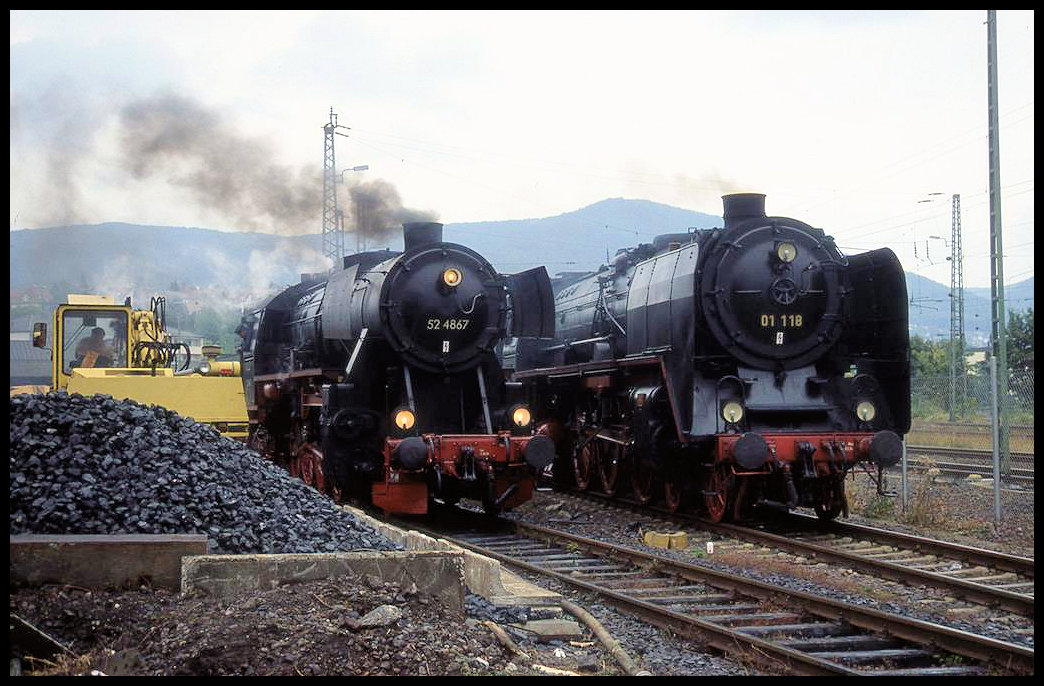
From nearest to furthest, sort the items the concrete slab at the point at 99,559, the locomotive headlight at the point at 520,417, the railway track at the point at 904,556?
1. the concrete slab at the point at 99,559
2. the railway track at the point at 904,556
3. the locomotive headlight at the point at 520,417

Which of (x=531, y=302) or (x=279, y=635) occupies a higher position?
(x=531, y=302)

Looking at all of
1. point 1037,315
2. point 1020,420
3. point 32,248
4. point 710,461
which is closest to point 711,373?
point 710,461

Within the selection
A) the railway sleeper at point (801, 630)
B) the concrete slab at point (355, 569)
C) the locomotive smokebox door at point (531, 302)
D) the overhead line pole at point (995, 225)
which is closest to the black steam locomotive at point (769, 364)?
the locomotive smokebox door at point (531, 302)

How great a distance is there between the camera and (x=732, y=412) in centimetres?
1183

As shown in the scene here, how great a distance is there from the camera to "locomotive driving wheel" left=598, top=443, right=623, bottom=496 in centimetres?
1451

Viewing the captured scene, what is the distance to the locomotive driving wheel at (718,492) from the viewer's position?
473 inches

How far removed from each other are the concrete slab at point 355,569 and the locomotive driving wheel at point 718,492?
577 centimetres

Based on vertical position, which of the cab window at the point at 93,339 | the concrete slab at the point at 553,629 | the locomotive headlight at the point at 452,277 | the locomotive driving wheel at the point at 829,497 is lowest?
the concrete slab at the point at 553,629

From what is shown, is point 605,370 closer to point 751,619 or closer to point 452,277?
point 452,277

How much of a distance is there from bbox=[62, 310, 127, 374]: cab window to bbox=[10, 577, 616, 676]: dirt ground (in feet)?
33.7

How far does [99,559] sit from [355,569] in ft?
5.25

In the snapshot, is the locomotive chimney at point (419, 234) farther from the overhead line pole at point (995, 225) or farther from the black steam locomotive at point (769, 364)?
the overhead line pole at point (995, 225)

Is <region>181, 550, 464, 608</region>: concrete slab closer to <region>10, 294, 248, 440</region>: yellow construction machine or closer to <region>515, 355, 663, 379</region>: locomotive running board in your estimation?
<region>515, 355, 663, 379</region>: locomotive running board

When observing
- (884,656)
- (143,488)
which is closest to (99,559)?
(143,488)
